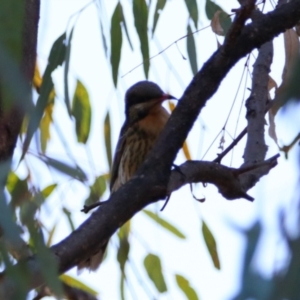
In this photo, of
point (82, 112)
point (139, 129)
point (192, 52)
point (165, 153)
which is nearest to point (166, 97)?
point (139, 129)

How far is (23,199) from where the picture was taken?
64.8 inches

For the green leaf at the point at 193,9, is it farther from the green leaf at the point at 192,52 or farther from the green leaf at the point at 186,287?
the green leaf at the point at 186,287

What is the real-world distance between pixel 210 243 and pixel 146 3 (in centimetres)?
75

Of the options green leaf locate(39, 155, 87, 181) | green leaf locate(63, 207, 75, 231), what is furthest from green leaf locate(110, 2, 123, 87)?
green leaf locate(39, 155, 87, 181)

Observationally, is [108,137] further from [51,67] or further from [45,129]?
[51,67]

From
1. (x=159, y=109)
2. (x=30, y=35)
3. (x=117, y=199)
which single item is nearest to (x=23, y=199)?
(x=117, y=199)

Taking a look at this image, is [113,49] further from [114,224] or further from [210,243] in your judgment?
[114,224]

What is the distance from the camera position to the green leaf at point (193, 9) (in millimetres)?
2439

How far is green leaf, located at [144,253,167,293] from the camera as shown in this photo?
2555mm

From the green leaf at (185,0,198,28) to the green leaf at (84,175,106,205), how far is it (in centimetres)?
55

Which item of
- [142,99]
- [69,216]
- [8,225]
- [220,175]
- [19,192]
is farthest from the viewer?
[142,99]

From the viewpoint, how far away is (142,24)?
2.47m

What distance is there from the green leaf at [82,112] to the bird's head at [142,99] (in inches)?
18.2

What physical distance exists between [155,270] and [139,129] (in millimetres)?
775
